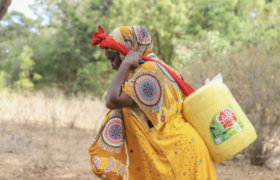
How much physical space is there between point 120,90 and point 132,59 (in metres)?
0.25

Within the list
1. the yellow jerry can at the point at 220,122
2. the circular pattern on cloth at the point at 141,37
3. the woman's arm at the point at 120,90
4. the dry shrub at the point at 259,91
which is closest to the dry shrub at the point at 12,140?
the woman's arm at the point at 120,90

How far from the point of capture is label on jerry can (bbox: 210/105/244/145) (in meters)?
1.91

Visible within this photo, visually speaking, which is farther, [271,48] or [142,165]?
[271,48]

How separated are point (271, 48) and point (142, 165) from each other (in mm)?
4592

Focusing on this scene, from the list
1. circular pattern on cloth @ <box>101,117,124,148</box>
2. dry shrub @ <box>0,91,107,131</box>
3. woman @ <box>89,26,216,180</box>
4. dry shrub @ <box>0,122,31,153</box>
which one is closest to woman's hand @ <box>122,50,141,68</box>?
woman @ <box>89,26,216,180</box>

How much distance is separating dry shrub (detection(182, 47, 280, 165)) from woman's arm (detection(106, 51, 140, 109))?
3218 millimetres

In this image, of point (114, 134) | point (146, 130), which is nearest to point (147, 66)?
point (146, 130)

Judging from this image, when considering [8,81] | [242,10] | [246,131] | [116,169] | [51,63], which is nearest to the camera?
[246,131]

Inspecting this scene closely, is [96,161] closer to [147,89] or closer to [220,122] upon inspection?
[147,89]

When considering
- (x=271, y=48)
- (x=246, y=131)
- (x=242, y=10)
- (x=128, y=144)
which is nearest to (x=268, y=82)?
(x=271, y=48)

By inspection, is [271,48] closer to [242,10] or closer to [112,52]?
[112,52]

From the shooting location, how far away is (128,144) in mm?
2184

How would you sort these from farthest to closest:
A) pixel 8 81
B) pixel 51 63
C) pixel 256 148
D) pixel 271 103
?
pixel 51 63 < pixel 8 81 < pixel 256 148 < pixel 271 103

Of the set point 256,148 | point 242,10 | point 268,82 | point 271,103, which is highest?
point 242,10
